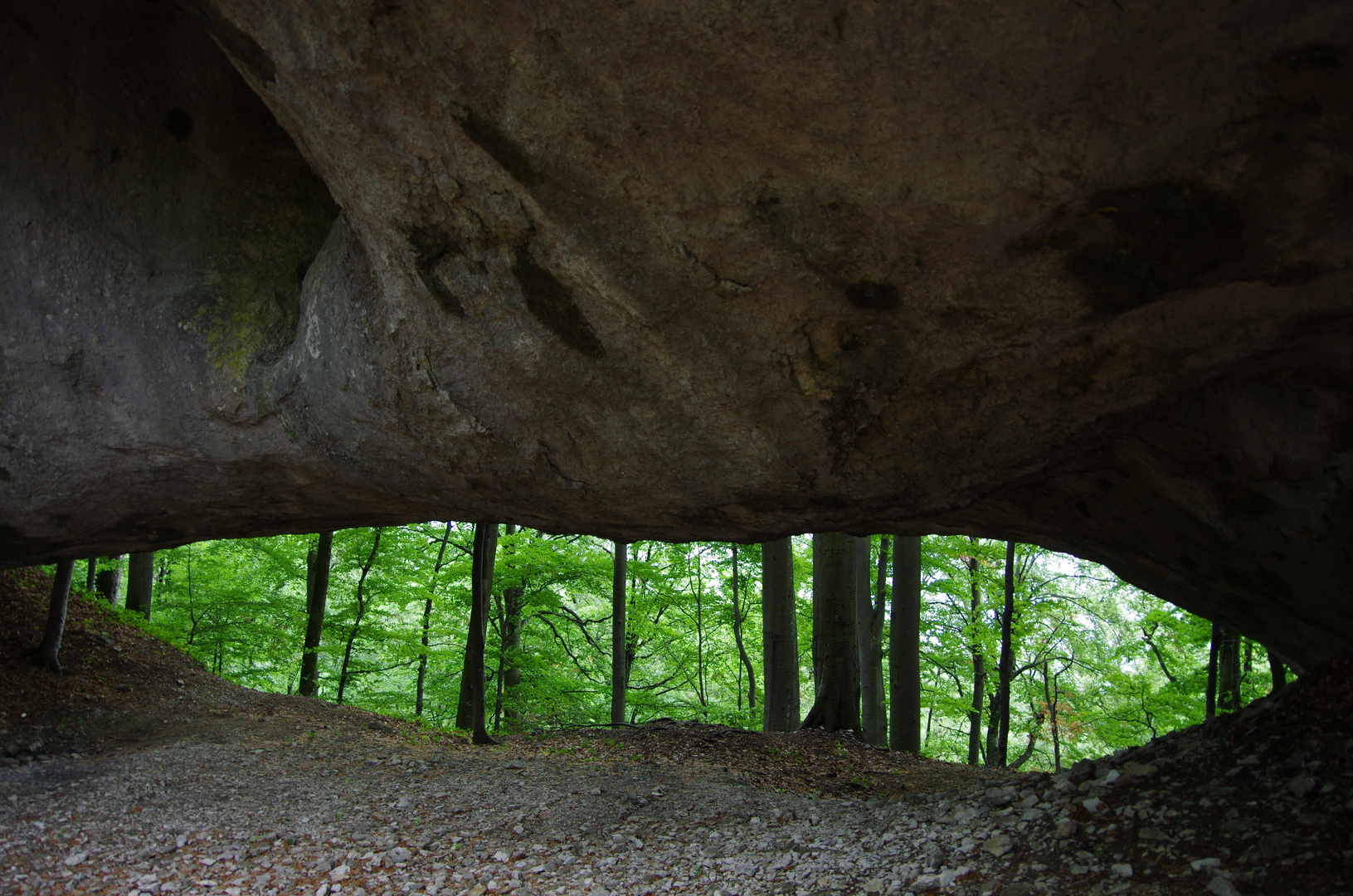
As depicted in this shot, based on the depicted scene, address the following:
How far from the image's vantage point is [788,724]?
9.88 m

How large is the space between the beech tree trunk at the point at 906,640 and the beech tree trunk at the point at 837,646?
100 cm

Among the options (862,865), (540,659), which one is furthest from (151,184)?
(540,659)

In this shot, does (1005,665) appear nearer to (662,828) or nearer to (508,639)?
(662,828)

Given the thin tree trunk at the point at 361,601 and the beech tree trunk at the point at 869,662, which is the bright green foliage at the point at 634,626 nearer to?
the thin tree trunk at the point at 361,601

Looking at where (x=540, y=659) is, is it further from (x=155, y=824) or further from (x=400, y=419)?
(x=400, y=419)

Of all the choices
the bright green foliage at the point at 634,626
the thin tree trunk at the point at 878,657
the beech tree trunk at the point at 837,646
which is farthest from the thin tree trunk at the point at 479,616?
the thin tree trunk at the point at 878,657

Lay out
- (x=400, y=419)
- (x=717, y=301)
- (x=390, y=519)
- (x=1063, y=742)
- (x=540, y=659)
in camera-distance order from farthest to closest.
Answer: (x=1063, y=742)
(x=540, y=659)
(x=390, y=519)
(x=400, y=419)
(x=717, y=301)

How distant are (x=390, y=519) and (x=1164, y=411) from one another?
5.50 m

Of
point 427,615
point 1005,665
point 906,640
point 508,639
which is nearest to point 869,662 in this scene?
point 906,640

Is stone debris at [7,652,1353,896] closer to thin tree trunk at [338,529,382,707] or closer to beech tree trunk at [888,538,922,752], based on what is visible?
beech tree trunk at [888,538,922,752]

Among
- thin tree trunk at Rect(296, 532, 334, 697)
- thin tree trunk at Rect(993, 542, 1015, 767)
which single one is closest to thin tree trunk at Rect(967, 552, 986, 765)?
thin tree trunk at Rect(993, 542, 1015, 767)

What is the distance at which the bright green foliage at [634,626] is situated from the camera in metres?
12.8

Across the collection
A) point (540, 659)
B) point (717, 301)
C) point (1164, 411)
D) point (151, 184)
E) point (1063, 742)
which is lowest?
point (1063, 742)

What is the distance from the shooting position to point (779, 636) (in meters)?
9.80
